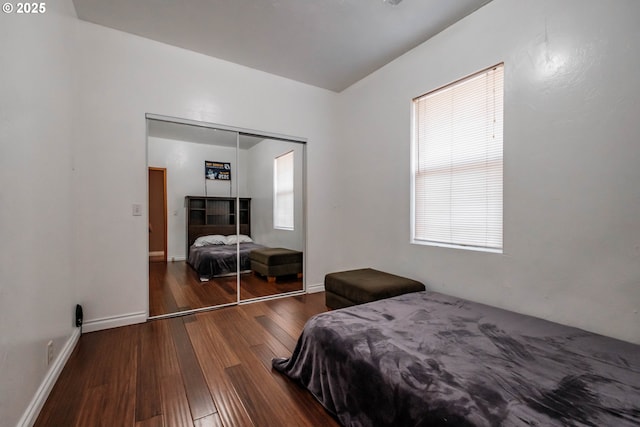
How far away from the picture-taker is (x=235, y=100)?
10.8 ft

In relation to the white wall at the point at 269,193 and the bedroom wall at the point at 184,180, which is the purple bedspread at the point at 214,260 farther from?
the white wall at the point at 269,193

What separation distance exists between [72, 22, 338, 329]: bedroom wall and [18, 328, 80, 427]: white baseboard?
18.5 inches

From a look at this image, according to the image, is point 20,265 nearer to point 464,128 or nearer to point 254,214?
point 254,214

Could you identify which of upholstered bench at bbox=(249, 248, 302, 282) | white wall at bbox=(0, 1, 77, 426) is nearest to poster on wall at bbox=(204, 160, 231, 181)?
upholstered bench at bbox=(249, 248, 302, 282)

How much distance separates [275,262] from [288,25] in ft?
9.21

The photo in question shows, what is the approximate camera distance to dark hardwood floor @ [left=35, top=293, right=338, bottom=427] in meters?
1.48

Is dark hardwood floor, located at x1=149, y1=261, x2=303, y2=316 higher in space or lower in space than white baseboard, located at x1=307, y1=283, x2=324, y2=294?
higher

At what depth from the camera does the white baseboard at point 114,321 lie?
99.3 inches

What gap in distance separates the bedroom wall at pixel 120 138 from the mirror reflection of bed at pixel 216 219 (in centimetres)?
27

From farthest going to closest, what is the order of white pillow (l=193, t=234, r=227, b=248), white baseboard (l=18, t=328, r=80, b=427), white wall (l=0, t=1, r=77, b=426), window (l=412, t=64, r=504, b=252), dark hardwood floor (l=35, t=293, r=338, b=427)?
white pillow (l=193, t=234, r=227, b=248)
window (l=412, t=64, r=504, b=252)
dark hardwood floor (l=35, t=293, r=338, b=427)
white baseboard (l=18, t=328, r=80, b=427)
white wall (l=0, t=1, r=77, b=426)

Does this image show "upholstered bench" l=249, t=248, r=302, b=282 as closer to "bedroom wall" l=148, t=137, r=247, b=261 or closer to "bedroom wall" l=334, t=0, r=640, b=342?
"bedroom wall" l=148, t=137, r=247, b=261

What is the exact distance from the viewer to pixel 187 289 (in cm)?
334

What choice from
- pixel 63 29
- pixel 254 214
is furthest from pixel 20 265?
pixel 254 214

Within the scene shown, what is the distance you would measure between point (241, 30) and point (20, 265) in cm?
258
